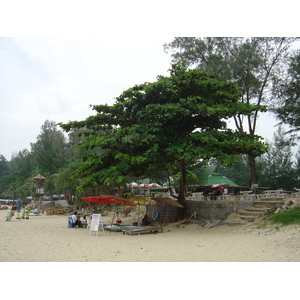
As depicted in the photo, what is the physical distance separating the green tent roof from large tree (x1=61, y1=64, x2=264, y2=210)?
13.0m

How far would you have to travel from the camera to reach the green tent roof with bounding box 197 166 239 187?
2920 centimetres

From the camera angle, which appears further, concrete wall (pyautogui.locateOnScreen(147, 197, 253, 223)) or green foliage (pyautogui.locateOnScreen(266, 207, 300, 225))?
concrete wall (pyautogui.locateOnScreen(147, 197, 253, 223))

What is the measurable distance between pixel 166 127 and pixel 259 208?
7.00 m

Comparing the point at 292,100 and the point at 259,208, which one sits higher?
the point at 292,100

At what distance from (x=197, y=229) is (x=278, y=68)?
15.7m

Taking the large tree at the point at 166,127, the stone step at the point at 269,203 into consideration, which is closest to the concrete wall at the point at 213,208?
the stone step at the point at 269,203

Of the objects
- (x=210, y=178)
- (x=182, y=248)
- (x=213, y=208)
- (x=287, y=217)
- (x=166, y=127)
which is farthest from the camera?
(x=210, y=178)

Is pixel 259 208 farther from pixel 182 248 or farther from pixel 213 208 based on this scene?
pixel 182 248

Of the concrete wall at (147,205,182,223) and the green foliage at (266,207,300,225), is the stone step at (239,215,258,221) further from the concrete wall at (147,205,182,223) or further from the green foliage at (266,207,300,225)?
the concrete wall at (147,205,182,223)

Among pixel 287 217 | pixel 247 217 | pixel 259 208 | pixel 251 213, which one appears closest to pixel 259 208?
pixel 259 208

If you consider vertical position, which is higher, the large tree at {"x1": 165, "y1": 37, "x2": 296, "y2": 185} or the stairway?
the large tree at {"x1": 165, "y1": 37, "x2": 296, "y2": 185}

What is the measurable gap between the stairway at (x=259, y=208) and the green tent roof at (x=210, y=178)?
39.7ft

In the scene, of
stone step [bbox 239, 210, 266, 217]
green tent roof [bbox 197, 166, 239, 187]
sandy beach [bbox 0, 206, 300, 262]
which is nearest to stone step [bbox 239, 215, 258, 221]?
stone step [bbox 239, 210, 266, 217]

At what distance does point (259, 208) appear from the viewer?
1595 cm
